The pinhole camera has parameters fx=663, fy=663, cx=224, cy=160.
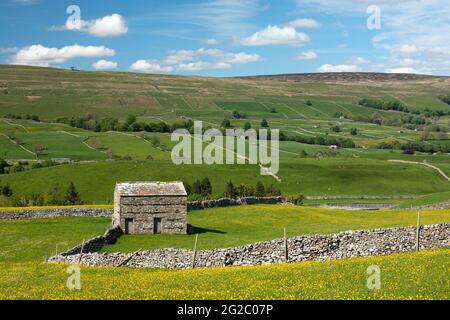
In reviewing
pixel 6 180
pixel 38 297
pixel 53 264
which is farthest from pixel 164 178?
pixel 38 297

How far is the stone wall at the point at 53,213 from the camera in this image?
69375mm

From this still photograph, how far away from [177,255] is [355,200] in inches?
3762

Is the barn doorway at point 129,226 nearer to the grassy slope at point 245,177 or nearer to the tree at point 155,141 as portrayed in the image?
the grassy slope at point 245,177

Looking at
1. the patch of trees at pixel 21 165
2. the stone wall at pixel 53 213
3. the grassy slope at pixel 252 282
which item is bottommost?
the patch of trees at pixel 21 165

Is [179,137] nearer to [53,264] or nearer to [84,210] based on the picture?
[84,210]

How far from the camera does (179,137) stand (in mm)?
196000

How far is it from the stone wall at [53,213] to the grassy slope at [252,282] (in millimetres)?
35851

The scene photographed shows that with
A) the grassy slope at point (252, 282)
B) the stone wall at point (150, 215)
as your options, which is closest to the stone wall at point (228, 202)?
the stone wall at point (150, 215)

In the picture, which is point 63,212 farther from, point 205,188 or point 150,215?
point 205,188

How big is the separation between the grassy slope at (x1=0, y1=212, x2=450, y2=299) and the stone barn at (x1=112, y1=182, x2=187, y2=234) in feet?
80.2

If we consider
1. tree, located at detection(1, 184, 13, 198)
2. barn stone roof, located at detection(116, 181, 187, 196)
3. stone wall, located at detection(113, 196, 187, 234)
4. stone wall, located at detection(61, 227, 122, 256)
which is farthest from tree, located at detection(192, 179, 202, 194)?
stone wall, located at detection(61, 227, 122, 256)

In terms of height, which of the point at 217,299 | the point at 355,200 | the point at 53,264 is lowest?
the point at 355,200

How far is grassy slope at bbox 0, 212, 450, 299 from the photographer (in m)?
21.7

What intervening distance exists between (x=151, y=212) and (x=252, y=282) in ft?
117
